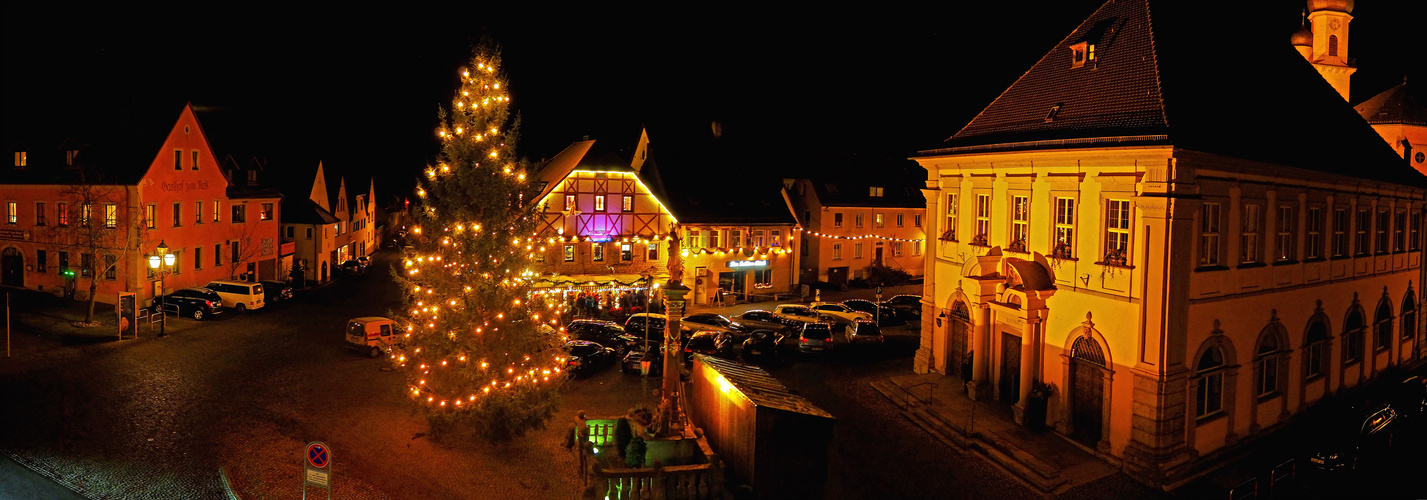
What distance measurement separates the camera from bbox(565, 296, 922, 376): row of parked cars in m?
28.3

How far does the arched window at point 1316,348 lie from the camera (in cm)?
2341

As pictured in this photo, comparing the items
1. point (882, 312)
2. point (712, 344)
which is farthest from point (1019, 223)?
point (882, 312)

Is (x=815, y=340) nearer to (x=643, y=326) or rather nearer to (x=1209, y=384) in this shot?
(x=643, y=326)

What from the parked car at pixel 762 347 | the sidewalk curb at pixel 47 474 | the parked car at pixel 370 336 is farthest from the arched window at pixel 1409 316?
the sidewalk curb at pixel 47 474

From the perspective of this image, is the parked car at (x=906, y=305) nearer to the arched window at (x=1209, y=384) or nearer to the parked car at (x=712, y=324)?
the parked car at (x=712, y=324)

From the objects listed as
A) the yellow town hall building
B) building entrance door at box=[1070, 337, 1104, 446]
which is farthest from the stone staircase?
building entrance door at box=[1070, 337, 1104, 446]

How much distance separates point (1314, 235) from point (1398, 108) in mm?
19585

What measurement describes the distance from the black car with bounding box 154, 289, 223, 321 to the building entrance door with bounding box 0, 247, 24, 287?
8.58 metres

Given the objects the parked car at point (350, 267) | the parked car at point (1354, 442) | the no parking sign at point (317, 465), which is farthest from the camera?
the parked car at point (350, 267)

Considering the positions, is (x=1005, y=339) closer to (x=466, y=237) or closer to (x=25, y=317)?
(x=466, y=237)

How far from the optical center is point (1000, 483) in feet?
60.8

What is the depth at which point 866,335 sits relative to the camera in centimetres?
3328

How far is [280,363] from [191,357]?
2933mm

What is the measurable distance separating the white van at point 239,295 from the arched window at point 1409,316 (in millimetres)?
44630
